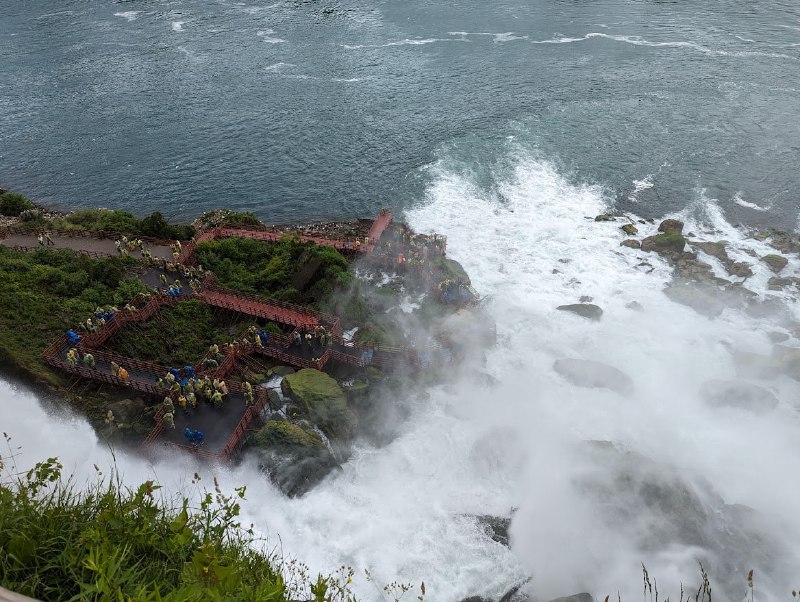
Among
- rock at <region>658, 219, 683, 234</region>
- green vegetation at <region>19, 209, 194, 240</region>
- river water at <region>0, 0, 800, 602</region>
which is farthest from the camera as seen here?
rock at <region>658, 219, 683, 234</region>

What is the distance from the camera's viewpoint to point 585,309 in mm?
37844

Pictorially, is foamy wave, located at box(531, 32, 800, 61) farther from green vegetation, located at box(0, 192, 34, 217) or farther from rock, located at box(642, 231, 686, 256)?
green vegetation, located at box(0, 192, 34, 217)

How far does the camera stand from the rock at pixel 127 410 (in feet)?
82.8

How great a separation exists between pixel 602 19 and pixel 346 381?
87072 millimetres

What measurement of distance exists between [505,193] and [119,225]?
33.8 metres

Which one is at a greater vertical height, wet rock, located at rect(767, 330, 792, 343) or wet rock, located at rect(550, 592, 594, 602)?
wet rock, located at rect(550, 592, 594, 602)

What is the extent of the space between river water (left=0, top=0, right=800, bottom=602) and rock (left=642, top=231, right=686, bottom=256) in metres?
1.74

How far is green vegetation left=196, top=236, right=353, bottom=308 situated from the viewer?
36.8 m

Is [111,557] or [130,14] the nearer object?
[111,557]

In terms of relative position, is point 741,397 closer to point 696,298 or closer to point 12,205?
point 696,298

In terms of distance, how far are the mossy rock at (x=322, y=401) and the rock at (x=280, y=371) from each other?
1387 mm

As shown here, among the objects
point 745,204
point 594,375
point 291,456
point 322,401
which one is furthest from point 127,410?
point 745,204

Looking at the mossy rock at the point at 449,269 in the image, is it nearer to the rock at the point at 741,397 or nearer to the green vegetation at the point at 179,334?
the green vegetation at the point at 179,334

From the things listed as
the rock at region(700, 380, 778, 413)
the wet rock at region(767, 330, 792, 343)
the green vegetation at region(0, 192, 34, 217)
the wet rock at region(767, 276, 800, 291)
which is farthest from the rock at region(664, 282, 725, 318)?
the green vegetation at region(0, 192, 34, 217)
